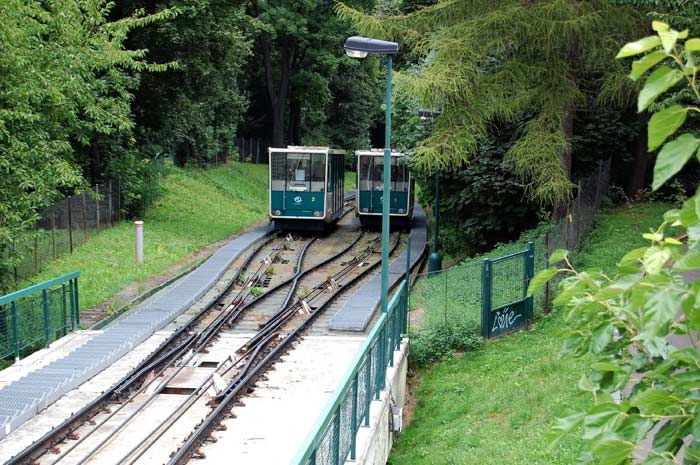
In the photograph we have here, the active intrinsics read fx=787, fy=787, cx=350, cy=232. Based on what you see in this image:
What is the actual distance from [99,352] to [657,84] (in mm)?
12924

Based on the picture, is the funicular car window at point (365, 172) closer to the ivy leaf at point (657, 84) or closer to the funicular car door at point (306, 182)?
the funicular car door at point (306, 182)

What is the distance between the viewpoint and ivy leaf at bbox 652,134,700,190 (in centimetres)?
259

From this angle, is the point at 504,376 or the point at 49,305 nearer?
the point at 504,376

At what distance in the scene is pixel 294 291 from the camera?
66.2 feet

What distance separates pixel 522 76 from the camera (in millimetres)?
18031

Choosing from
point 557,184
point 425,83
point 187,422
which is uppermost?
point 425,83

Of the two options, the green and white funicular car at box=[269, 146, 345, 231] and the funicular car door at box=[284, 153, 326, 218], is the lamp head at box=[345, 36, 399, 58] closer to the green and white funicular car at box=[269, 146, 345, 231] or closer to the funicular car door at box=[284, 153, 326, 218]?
the green and white funicular car at box=[269, 146, 345, 231]

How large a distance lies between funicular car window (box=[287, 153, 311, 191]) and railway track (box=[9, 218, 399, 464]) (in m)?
7.29

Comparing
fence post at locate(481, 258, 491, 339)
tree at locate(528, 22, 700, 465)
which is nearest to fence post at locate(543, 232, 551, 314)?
fence post at locate(481, 258, 491, 339)

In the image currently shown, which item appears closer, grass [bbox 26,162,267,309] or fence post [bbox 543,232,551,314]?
fence post [bbox 543,232,551,314]

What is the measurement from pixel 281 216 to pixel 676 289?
1063 inches

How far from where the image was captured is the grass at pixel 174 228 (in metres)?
20.5

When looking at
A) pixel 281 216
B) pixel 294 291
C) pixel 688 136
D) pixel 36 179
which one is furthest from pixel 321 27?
pixel 688 136

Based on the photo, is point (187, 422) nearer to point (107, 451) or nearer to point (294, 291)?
point (107, 451)
